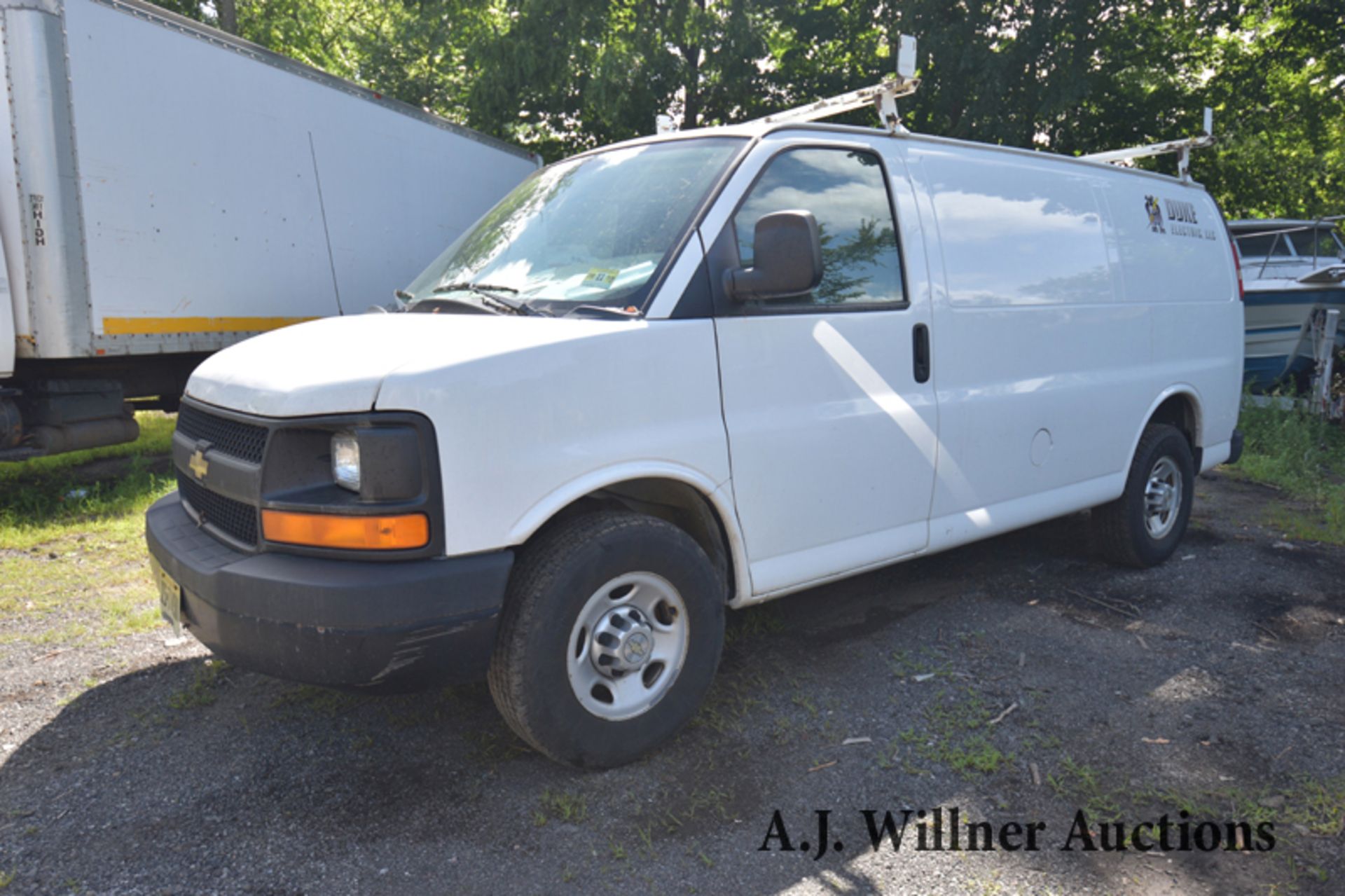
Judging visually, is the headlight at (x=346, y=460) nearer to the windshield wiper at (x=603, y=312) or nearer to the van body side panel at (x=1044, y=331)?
the windshield wiper at (x=603, y=312)

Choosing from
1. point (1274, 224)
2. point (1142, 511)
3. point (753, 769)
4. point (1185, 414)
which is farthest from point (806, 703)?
point (1274, 224)

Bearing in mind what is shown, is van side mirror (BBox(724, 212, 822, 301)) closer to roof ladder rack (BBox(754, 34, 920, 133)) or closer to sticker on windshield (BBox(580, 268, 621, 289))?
sticker on windshield (BBox(580, 268, 621, 289))

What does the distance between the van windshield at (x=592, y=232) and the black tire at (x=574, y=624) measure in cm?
78

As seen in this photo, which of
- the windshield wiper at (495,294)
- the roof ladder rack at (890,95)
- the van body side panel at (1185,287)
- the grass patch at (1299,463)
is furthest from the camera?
the grass patch at (1299,463)

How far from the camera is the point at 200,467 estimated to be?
3043 mm

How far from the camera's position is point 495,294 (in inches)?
131

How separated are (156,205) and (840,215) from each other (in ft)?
18.4

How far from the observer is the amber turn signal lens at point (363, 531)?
8.40ft

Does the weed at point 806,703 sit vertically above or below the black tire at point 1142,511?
below

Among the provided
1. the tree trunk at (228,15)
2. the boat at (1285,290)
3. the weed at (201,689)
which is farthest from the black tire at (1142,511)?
the tree trunk at (228,15)

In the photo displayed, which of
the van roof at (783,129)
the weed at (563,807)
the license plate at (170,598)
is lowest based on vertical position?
the weed at (563,807)

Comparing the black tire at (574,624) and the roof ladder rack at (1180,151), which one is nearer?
the black tire at (574,624)

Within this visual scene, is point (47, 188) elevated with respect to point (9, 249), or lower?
elevated

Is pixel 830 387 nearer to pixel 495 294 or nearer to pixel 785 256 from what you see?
pixel 785 256
